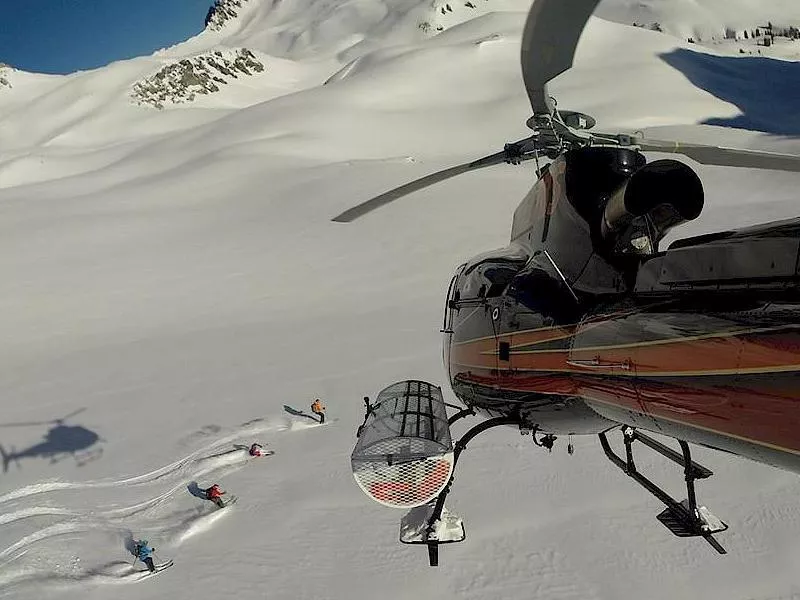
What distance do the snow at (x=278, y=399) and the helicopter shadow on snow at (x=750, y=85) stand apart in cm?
426

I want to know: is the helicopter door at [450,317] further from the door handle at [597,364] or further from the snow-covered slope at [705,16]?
the snow-covered slope at [705,16]

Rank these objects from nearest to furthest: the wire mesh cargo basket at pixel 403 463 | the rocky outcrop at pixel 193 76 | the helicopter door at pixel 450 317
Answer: the wire mesh cargo basket at pixel 403 463, the helicopter door at pixel 450 317, the rocky outcrop at pixel 193 76

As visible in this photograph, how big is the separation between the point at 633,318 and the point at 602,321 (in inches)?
16.5

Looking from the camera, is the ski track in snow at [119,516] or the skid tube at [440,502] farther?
the ski track in snow at [119,516]

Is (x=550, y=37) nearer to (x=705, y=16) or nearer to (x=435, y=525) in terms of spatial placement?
(x=435, y=525)

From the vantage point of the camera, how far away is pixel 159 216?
29.2 metres

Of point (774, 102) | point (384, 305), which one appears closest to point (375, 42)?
point (774, 102)

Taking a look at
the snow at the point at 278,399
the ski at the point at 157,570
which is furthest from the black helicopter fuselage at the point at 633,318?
the ski at the point at 157,570

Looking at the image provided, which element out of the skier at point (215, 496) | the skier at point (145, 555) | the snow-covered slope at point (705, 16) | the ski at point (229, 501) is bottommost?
the skier at point (145, 555)

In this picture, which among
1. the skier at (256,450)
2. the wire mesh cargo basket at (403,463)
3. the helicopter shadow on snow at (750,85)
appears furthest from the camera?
the helicopter shadow on snow at (750,85)

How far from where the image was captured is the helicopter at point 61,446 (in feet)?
40.5

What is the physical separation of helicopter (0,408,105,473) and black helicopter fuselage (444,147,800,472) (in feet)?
33.5

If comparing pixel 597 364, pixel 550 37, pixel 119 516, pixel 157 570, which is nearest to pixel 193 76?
pixel 119 516

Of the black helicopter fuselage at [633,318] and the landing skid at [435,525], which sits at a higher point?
the black helicopter fuselage at [633,318]
